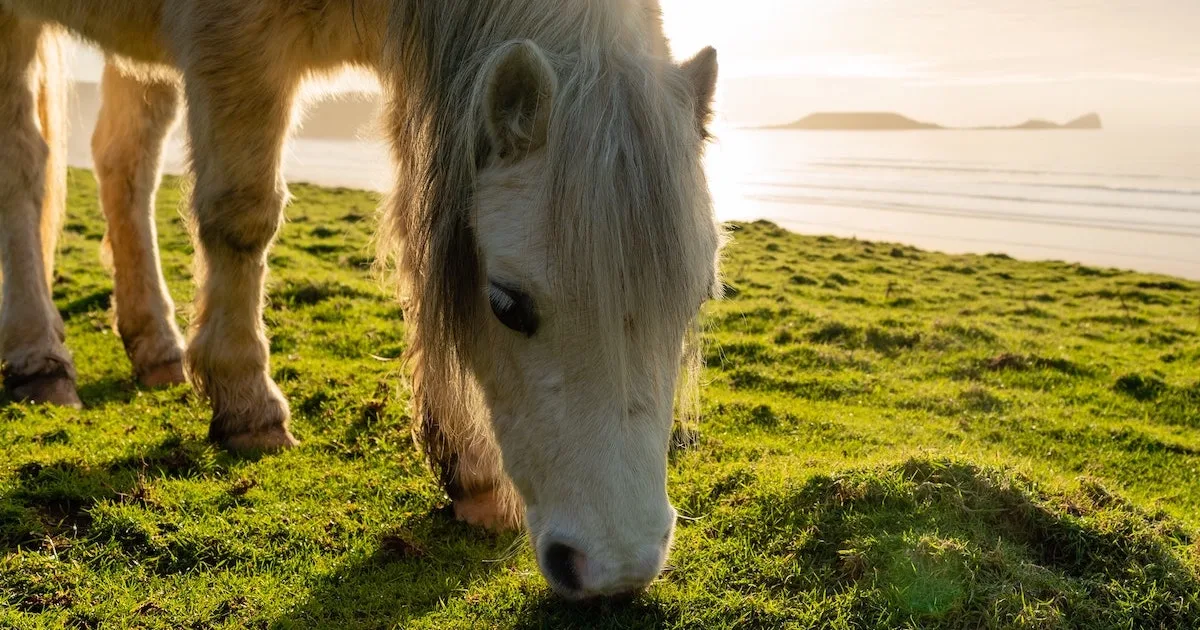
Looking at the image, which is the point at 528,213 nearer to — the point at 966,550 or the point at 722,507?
the point at 722,507

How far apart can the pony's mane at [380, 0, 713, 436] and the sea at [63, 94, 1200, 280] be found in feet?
1.35

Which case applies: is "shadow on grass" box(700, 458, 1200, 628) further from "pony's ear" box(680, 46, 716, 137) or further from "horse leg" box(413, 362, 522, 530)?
"pony's ear" box(680, 46, 716, 137)

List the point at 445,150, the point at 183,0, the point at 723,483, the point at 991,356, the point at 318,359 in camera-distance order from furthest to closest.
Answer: the point at 991,356 → the point at 318,359 → the point at 723,483 → the point at 183,0 → the point at 445,150

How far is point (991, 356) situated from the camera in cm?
687

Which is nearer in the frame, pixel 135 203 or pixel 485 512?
pixel 485 512

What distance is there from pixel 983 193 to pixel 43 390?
80.4 feet

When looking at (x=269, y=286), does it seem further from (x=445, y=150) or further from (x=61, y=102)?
(x=445, y=150)

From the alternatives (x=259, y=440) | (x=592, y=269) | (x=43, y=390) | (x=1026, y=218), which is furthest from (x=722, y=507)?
(x=1026, y=218)

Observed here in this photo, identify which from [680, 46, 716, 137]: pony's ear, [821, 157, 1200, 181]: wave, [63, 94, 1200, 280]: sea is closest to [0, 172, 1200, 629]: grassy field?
[680, 46, 716, 137]: pony's ear

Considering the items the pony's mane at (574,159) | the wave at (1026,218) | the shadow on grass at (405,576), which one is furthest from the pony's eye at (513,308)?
the wave at (1026,218)

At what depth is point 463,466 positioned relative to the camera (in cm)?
353

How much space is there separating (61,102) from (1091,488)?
20.0 ft

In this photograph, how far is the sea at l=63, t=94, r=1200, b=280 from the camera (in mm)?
15984

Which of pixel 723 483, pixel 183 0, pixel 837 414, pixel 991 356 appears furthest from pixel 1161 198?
pixel 183 0
